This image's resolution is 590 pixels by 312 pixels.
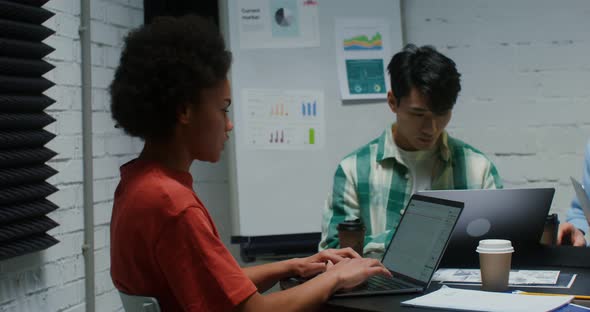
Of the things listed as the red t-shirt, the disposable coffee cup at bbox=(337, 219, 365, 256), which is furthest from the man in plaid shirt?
the red t-shirt

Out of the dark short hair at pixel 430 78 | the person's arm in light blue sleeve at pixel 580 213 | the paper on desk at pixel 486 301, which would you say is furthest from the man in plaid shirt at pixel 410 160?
the paper on desk at pixel 486 301

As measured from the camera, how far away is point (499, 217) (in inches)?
68.8

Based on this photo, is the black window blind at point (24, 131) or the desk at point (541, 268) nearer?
the desk at point (541, 268)

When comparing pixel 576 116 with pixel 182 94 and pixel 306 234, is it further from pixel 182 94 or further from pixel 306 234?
pixel 182 94

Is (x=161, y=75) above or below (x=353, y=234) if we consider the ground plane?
above

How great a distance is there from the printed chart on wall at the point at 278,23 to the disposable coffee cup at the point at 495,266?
1683 millimetres

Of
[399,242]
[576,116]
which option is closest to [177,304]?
[399,242]

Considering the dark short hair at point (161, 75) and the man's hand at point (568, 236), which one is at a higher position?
the dark short hair at point (161, 75)

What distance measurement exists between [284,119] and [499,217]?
4.73 ft

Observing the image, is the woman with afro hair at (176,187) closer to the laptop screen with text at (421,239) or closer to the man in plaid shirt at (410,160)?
the laptop screen with text at (421,239)

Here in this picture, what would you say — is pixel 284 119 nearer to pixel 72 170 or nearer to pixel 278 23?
pixel 278 23

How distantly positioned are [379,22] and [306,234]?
3.05 ft

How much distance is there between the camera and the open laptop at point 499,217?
173cm

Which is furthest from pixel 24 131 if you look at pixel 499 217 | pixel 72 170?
pixel 499 217
